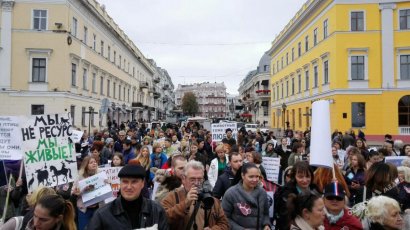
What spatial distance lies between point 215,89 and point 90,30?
141m

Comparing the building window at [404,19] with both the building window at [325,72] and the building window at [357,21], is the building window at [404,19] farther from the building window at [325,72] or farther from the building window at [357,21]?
the building window at [325,72]

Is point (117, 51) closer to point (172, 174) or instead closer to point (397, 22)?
point (397, 22)

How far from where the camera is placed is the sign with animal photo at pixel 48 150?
5.66 meters

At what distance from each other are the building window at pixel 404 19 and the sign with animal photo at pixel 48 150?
31604 mm

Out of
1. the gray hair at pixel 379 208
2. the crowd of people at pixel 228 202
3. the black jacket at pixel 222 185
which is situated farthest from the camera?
the black jacket at pixel 222 185

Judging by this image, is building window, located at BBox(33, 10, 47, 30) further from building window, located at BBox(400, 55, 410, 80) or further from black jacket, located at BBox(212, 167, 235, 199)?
building window, located at BBox(400, 55, 410, 80)

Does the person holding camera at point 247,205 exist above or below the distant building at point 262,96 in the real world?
below

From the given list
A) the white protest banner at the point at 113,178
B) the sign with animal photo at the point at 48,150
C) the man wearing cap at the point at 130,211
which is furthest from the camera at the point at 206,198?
the white protest banner at the point at 113,178

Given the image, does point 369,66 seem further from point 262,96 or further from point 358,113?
point 262,96

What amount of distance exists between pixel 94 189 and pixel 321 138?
11.6 feet

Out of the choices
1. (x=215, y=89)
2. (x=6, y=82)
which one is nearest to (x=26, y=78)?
(x=6, y=82)

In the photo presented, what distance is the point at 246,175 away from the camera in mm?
4641

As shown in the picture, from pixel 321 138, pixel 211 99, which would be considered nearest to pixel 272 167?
pixel 321 138

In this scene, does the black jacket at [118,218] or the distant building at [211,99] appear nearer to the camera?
the black jacket at [118,218]
